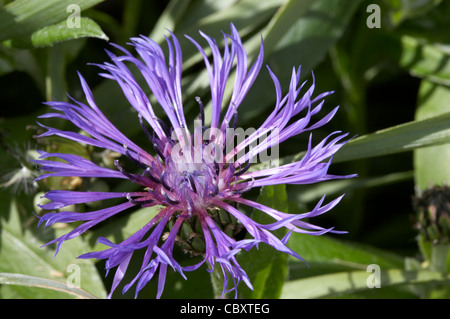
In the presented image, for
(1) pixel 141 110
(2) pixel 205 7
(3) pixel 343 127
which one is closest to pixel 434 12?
(3) pixel 343 127

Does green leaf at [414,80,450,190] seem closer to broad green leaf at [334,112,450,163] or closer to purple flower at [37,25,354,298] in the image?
broad green leaf at [334,112,450,163]

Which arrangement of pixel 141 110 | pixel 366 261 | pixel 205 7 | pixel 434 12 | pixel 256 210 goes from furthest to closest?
pixel 434 12 → pixel 205 7 → pixel 366 261 → pixel 141 110 → pixel 256 210

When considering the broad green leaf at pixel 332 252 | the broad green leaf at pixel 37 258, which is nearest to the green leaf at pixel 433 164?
the broad green leaf at pixel 332 252

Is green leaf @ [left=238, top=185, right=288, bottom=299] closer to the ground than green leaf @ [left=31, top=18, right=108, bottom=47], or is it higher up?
closer to the ground

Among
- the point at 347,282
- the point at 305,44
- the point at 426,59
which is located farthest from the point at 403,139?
the point at 426,59

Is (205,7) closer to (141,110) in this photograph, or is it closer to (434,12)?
(141,110)

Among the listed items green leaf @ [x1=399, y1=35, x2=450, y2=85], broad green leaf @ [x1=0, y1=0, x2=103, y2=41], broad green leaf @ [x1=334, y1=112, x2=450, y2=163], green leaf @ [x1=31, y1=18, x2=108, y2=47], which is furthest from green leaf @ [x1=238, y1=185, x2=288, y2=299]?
green leaf @ [x1=399, y1=35, x2=450, y2=85]

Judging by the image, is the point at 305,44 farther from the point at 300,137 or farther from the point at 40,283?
the point at 40,283
